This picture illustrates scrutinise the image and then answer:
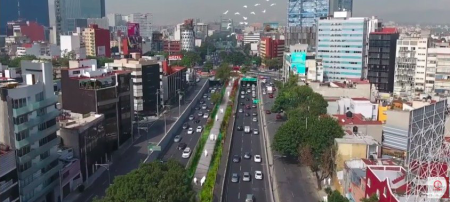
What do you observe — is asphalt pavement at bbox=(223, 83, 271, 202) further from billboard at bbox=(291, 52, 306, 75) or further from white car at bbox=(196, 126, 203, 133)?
billboard at bbox=(291, 52, 306, 75)

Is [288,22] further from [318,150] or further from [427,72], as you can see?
[318,150]

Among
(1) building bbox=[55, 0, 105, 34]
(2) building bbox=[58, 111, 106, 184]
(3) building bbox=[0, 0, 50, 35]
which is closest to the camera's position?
(2) building bbox=[58, 111, 106, 184]

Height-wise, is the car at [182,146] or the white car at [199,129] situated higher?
the white car at [199,129]

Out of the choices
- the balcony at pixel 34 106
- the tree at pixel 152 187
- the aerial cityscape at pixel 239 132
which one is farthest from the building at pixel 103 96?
the tree at pixel 152 187

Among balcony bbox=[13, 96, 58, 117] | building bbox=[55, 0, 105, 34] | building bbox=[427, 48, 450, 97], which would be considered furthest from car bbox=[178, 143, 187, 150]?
building bbox=[55, 0, 105, 34]

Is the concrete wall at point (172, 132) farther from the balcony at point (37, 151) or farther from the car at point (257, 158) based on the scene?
the car at point (257, 158)

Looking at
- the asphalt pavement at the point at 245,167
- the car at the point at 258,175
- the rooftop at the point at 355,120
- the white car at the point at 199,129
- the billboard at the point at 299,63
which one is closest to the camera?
the asphalt pavement at the point at 245,167

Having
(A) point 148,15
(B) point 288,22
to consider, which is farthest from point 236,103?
(A) point 148,15
